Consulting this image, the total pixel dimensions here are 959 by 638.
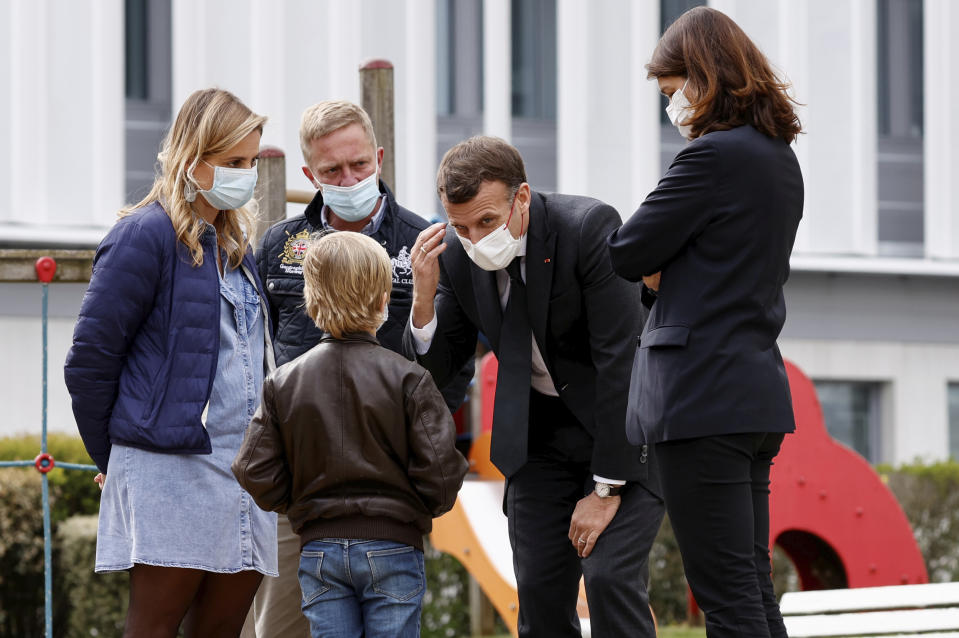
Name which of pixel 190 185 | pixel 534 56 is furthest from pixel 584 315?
pixel 534 56

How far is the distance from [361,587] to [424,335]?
800 mm

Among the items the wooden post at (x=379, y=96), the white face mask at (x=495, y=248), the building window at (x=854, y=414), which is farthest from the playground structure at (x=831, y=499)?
the building window at (x=854, y=414)

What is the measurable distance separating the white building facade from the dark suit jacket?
6.10 meters

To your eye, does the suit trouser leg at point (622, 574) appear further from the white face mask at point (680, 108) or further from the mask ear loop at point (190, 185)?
the mask ear loop at point (190, 185)

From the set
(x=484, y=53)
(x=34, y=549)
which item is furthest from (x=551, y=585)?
(x=484, y=53)

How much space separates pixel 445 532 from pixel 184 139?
3344mm

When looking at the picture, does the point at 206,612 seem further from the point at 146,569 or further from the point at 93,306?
the point at 93,306

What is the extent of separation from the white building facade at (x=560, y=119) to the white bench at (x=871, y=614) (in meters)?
5.36

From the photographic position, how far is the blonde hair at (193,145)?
3605 millimetres

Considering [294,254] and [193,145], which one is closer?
[193,145]

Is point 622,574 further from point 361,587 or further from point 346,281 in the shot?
point 346,281

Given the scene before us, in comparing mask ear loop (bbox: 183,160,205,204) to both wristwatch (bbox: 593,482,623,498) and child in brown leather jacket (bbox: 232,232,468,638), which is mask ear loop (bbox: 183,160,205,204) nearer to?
child in brown leather jacket (bbox: 232,232,468,638)

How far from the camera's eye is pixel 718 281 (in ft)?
10.5

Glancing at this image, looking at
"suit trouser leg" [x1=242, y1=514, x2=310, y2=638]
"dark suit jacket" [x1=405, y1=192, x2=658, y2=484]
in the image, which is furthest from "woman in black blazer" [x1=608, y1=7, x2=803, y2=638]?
"suit trouser leg" [x1=242, y1=514, x2=310, y2=638]
